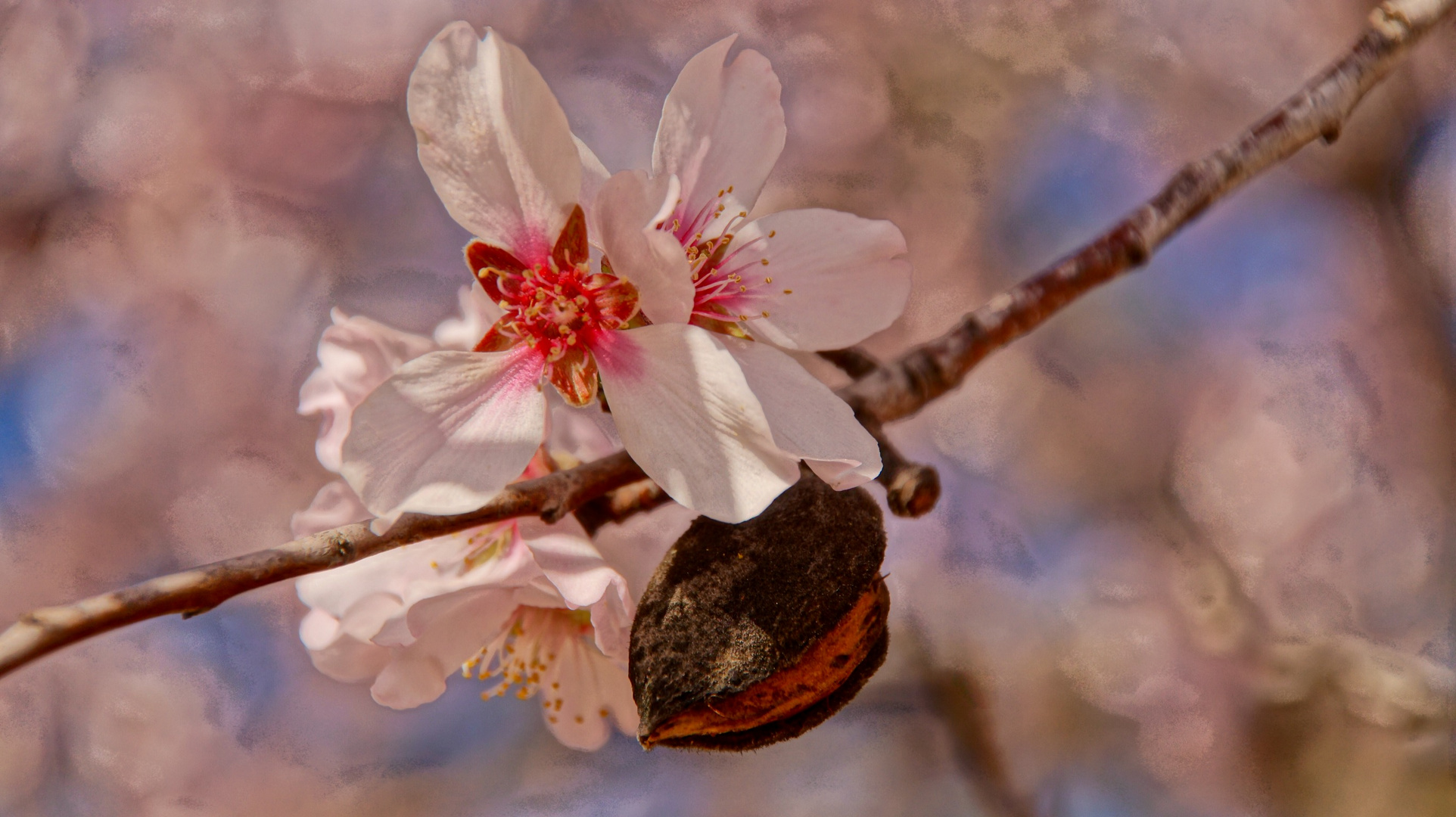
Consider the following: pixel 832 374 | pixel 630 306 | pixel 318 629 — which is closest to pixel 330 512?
pixel 318 629

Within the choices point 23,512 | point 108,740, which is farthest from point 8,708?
point 23,512

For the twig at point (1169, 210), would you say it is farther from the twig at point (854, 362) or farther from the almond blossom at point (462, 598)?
the almond blossom at point (462, 598)

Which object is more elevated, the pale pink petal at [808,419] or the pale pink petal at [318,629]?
the pale pink petal at [808,419]

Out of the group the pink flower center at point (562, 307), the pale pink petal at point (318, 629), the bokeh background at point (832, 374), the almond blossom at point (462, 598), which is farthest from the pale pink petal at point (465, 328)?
the bokeh background at point (832, 374)

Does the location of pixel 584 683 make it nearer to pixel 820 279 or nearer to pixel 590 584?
pixel 590 584

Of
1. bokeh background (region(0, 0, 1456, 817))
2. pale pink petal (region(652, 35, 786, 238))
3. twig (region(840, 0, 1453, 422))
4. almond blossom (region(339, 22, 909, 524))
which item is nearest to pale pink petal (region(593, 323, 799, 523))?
almond blossom (region(339, 22, 909, 524))
